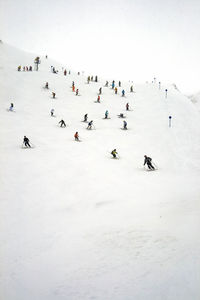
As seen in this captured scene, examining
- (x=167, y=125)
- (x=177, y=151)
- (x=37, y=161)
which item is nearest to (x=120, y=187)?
(x=37, y=161)

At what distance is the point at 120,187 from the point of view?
14602mm

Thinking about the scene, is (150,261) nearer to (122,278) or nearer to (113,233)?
(122,278)

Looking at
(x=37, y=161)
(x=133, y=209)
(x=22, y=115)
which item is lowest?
(x=133, y=209)

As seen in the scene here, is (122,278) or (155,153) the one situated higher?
(155,153)

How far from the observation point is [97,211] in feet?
37.4

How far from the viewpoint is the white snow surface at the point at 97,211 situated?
6.80m

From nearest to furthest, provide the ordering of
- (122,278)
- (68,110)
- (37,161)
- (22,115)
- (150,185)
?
(122,278) → (150,185) → (37,161) → (22,115) → (68,110)

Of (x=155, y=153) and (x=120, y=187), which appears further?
(x=155, y=153)

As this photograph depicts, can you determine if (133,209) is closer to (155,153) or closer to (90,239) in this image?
(90,239)

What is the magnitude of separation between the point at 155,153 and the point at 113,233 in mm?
15048

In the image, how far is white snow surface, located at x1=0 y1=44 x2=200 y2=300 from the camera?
6805 mm

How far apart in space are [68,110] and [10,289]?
2795 centimetres

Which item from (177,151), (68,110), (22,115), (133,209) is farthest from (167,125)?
(133,209)

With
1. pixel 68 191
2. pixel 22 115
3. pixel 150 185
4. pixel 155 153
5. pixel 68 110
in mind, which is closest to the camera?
pixel 68 191
